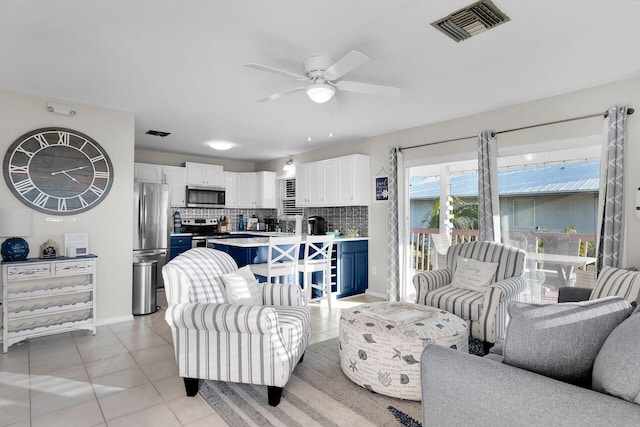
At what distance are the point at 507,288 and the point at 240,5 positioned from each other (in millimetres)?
3088

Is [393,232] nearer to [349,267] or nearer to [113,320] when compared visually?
[349,267]

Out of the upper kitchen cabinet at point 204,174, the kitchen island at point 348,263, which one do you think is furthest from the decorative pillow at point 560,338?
the upper kitchen cabinet at point 204,174

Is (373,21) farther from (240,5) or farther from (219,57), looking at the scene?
(219,57)

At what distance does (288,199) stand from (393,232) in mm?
2800

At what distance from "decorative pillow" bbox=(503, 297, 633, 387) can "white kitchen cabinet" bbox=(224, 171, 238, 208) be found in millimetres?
6627

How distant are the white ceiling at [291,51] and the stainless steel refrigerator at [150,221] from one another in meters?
1.48

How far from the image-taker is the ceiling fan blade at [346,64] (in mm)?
2230

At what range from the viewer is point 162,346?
10.8 ft

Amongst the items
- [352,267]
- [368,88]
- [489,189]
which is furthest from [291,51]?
[352,267]

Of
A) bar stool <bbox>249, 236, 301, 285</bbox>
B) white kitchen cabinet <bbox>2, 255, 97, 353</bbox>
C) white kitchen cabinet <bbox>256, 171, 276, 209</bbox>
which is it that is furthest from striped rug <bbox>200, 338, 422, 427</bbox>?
white kitchen cabinet <bbox>256, 171, 276, 209</bbox>

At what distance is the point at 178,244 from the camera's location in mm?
6230

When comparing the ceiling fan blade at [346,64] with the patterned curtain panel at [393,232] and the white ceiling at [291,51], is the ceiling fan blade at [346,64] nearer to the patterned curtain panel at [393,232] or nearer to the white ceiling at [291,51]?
the white ceiling at [291,51]

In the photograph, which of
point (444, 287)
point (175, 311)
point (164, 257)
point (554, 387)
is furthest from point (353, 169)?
point (554, 387)

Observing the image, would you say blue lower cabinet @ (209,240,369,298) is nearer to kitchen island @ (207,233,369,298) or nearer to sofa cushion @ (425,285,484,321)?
kitchen island @ (207,233,369,298)
